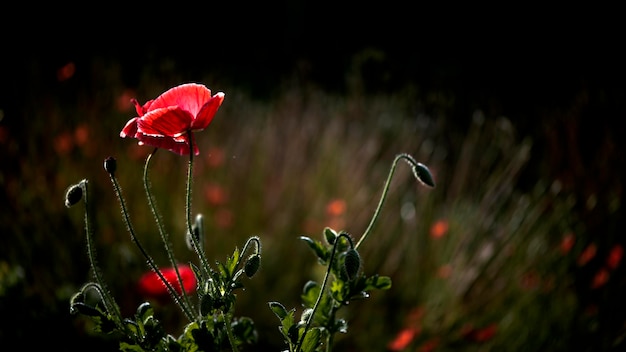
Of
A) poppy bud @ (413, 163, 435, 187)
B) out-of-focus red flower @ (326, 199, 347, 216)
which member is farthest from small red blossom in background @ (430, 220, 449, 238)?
poppy bud @ (413, 163, 435, 187)

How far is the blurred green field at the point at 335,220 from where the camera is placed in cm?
200

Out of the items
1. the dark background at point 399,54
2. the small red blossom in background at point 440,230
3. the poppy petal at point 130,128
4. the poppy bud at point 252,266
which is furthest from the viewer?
the dark background at point 399,54

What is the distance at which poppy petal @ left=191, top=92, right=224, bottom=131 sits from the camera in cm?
79

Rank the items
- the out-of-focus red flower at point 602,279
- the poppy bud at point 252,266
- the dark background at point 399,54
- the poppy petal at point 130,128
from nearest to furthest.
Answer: the poppy bud at point 252,266 < the poppy petal at point 130,128 < the out-of-focus red flower at point 602,279 < the dark background at point 399,54

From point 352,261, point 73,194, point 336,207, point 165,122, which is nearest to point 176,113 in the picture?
point 165,122

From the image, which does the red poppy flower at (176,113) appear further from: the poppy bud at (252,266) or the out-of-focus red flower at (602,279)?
the out-of-focus red flower at (602,279)

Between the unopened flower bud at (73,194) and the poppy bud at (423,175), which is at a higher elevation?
the poppy bud at (423,175)

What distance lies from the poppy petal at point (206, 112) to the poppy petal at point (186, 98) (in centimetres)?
1

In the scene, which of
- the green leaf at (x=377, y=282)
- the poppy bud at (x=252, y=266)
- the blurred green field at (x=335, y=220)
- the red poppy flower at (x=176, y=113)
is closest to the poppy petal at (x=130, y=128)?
the red poppy flower at (x=176, y=113)

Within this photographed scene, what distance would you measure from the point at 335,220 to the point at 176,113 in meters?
1.68

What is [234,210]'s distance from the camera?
252 cm

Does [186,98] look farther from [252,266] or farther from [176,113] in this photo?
[252,266]

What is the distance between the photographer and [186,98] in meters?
0.81

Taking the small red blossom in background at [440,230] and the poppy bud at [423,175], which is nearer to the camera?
the poppy bud at [423,175]
